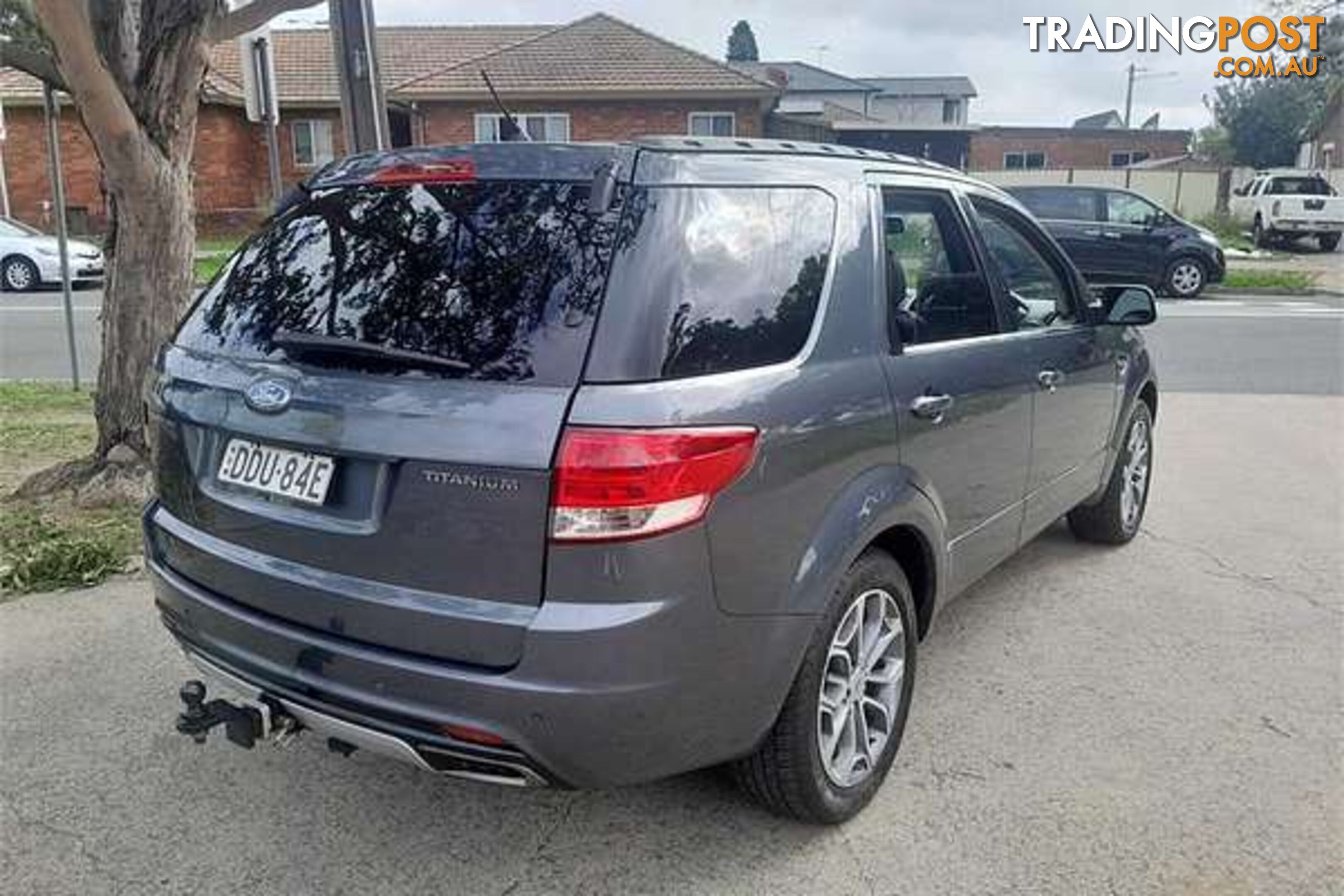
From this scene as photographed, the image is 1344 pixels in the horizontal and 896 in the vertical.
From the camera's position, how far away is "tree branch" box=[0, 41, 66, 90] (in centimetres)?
506

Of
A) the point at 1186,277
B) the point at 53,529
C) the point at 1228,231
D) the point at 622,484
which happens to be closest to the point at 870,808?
the point at 622,484

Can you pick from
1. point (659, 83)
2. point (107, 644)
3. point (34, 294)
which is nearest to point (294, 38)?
point (659, 83)

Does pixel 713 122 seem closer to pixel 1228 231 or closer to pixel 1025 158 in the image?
pixel 1228 231

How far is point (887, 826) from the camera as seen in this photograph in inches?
113

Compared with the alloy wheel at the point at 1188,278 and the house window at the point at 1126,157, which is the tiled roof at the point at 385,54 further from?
the house window at the point at 1126,157

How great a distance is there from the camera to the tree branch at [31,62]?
5.06 meters

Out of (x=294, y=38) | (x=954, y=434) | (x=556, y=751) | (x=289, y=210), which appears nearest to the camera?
(x=556, y=751)

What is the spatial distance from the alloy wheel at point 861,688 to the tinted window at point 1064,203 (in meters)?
15.4

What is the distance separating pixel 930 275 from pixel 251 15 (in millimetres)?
4143

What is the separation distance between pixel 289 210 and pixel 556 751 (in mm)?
1689

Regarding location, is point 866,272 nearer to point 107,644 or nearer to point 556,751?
point 556,751

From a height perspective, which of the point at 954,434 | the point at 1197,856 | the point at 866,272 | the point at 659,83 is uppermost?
the point at 659,83

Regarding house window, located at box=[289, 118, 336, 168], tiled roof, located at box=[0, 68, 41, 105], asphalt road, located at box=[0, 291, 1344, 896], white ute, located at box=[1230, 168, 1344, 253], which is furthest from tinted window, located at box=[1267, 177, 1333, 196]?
tiled roof, located at box=[0, 68, 41, 105]

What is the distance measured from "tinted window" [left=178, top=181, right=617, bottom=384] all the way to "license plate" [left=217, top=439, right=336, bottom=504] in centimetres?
23
